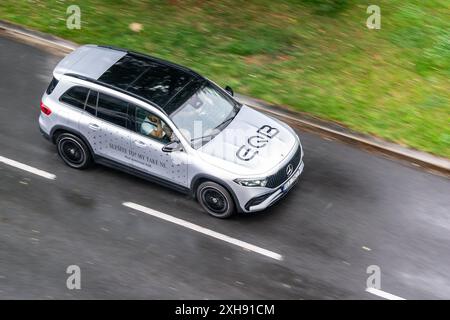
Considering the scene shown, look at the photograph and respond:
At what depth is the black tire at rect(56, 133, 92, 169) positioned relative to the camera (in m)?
11.8

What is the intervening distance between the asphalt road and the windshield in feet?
4.19

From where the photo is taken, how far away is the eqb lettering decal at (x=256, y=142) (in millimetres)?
10984

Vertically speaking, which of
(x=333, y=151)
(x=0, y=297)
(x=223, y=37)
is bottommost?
(x=0, y=297)

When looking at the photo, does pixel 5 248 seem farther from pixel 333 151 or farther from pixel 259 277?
pixel 333 151

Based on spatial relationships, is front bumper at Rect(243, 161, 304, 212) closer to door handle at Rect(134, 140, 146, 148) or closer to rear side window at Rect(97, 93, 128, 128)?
door handle at Rect(134, 140, 146, 148)

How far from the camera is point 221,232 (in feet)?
36.5

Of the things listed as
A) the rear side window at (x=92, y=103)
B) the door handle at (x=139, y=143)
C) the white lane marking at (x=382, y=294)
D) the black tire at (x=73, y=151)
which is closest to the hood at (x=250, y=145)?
the door handle at (x=139, y=143)

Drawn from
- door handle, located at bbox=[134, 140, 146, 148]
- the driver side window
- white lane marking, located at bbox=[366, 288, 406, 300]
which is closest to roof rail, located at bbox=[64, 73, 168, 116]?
the driver side window

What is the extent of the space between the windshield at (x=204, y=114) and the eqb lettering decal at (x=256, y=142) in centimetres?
52

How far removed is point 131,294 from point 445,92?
795 centimetres

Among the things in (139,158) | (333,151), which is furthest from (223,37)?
(139,158)

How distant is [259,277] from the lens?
412 inches

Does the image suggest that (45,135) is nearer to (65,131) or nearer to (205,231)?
(65,131)

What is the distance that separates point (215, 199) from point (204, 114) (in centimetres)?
143
